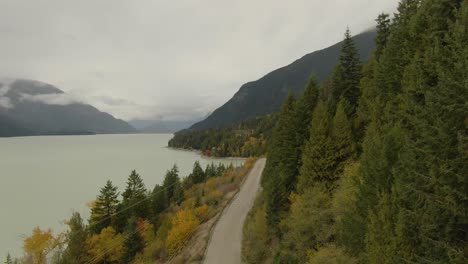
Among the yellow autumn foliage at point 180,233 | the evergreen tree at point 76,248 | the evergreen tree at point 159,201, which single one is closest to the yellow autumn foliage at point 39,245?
the evergreen tree at point 76,248

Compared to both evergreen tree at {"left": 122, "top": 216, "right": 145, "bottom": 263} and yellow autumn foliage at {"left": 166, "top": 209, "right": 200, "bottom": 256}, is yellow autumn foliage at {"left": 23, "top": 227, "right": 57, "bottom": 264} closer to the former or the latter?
Result: evergreen tree at {"left": 122, "top": 216, "right": 145, "bottom": 263}

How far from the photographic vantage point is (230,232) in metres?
38.6

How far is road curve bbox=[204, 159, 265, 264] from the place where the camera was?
32497 millimetres

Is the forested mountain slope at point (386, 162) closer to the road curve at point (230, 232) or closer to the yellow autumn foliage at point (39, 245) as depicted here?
the road curve at point (230, 232)

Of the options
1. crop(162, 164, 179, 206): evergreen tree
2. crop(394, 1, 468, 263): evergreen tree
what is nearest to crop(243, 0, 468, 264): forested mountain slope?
crop(394, 1, 468, 263): evergreen tree

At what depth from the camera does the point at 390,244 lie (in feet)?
42.8

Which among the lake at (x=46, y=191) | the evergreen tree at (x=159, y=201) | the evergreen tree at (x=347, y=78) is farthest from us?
the evergreen tree at (x=159, y=201)

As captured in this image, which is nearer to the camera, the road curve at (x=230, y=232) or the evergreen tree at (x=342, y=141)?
the evergreen tree at (x=342, y=141)

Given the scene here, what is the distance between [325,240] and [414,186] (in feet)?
38.5

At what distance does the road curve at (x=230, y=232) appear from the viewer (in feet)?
107

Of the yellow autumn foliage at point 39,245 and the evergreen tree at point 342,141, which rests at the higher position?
the evergreen tree at point 342,141

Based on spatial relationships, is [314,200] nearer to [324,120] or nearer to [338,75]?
[324,120]

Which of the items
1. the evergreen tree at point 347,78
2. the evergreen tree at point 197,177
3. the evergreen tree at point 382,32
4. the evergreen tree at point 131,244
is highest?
the evergreen tree at point 382,32

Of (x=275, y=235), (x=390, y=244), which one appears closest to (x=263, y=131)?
(x=275, y=235)
